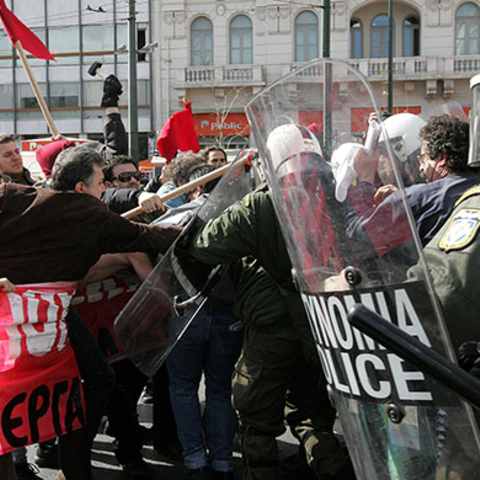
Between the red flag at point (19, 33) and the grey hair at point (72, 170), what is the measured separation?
248 cm

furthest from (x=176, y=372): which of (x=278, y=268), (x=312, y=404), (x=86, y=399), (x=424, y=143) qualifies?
(x=424, y=143)

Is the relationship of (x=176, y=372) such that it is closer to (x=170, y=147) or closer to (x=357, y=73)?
(x=357, y=73)

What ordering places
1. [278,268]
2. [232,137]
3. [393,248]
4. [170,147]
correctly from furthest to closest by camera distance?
[232,137] → [170,147] → [278,268] → [393,248]

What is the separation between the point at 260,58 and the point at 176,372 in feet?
78.8

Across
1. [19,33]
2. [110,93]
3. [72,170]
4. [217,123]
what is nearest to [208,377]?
[72,170]

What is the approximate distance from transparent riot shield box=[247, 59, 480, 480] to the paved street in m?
2.21

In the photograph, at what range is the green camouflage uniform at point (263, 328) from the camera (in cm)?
259

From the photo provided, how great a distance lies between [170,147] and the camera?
589 cm

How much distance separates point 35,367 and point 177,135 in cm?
337

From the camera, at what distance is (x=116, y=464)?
148 inches

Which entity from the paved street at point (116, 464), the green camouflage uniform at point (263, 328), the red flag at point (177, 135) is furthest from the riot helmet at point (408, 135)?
the red flag at point (177, 135)

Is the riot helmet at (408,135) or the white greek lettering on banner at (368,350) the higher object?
the riot helmet at (408,135)

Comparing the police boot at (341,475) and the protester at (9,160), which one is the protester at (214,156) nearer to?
the protester at (9,160)

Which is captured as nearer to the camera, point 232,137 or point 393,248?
point 393,248
